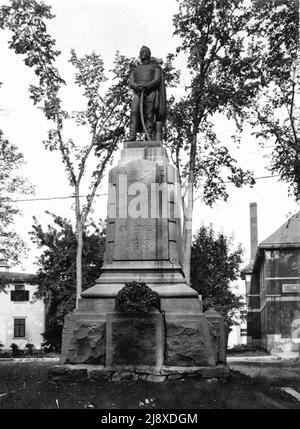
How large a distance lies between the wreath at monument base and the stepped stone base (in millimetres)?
865

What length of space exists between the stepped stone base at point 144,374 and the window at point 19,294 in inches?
1450

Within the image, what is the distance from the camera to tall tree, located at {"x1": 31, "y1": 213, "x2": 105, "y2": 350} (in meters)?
30.1

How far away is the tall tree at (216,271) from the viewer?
1169 inches

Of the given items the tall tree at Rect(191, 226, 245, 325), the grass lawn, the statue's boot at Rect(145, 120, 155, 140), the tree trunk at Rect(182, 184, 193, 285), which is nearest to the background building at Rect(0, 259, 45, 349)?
the tall tree at Rect(191, 226, 245, 325)

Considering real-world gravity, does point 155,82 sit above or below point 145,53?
below

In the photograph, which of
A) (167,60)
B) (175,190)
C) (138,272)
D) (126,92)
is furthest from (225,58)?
(138,272)

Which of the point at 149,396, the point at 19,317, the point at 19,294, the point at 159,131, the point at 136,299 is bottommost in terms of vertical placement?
the point at 19,317

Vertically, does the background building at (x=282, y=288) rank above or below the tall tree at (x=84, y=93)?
below

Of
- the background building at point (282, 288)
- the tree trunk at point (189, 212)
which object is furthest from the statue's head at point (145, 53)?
the background building at point (282, 288)

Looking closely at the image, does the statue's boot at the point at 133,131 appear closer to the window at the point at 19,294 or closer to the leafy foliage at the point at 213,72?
the leafy foliage at the point at 213,72

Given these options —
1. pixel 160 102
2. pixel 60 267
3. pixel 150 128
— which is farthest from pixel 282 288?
pixel 160 102

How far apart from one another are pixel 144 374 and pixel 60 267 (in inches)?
909

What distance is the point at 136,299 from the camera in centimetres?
855

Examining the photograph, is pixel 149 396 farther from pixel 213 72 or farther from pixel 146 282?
pixel 213 72
